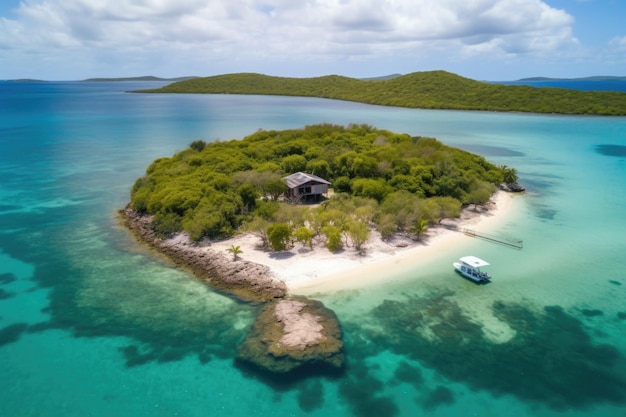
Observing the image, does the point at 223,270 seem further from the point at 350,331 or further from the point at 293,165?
the point at 293,165

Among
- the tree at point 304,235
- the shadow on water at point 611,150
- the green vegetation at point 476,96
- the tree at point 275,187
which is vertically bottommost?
the shadow on water at point 611,150

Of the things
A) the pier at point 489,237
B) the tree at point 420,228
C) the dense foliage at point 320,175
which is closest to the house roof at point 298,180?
the dense foliage at point 320,175

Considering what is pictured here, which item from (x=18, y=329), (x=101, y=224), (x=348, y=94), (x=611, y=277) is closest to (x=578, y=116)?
(x=348, y=94)

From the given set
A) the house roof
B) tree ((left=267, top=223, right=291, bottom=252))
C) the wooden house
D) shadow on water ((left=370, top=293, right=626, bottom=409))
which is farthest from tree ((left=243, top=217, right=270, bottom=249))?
shadow on water ((left=370, top=293, right=626, bottom=409))

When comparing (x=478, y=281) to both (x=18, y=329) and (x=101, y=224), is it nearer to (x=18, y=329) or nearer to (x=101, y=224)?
(x=18, y=329)

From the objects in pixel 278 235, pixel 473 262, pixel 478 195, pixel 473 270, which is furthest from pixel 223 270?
pixel 478 195

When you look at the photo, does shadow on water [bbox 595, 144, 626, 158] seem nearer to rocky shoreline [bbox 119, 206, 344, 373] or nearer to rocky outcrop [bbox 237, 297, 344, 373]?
rocky shoreline [bbox 119, 206, 344, 373]

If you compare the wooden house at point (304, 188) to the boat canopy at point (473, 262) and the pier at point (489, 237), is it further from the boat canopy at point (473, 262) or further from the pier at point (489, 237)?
the boat canopy at point (473, 262)
